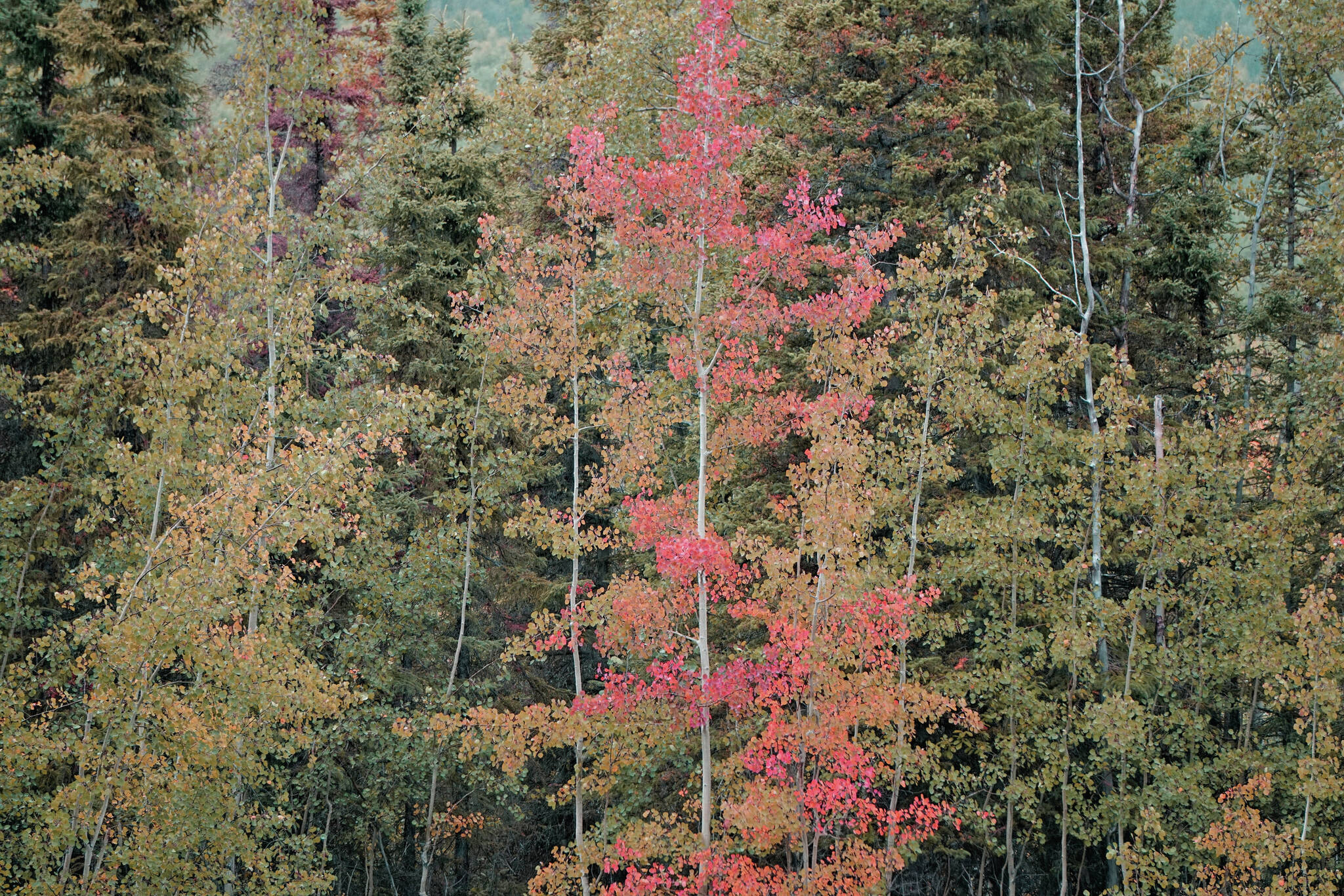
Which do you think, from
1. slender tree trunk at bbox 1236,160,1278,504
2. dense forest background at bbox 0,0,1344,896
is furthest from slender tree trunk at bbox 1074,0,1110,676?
slender tree trunk at bbox 1236,160,1278,504

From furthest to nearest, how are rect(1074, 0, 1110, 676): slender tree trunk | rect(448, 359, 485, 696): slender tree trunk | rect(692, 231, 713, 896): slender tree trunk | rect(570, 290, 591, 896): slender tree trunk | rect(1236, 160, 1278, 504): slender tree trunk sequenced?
rect(448, 359, 485, 696): slender tree trunk < rect(1236, 160, 1278, 504): slender tree trunk < rect(1074, 0, 1110, 676): slender tree trunk < rect(570, 290, 591, 896): slender tree trunk < rect(692, 231, 713, 896): slender tree trunk

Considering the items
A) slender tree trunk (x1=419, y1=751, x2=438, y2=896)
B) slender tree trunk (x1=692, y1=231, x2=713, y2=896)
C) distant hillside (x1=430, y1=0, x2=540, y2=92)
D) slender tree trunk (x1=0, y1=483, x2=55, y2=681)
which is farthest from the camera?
distant hillside (x1=430, y1=0, x2=540, y2=92)

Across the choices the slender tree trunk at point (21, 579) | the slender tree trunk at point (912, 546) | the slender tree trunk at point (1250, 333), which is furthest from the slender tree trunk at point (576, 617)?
the slender tree trunk at point (1250, 333)

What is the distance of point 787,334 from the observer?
18109 mm

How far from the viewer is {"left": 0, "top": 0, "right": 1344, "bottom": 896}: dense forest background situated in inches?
523

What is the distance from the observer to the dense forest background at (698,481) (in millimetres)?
13281

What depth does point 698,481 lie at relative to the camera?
1502cm

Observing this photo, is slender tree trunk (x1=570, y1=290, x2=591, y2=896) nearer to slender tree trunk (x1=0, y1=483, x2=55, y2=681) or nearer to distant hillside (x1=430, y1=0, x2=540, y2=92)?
slender tree trunk (x1=0, y1=483, x2=55, y2=681)

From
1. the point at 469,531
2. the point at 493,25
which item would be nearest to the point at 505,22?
the point at 493,25

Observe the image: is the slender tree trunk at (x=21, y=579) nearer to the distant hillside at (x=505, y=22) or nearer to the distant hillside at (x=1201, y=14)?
the distant hillside at (x=505, y=22)

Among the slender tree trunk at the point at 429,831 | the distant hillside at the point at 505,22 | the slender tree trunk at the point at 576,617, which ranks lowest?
the slender tree trunk at the point at 429,831

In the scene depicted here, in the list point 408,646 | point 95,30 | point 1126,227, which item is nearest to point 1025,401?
point 1126,227

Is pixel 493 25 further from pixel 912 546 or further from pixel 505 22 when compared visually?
pixel 912 546

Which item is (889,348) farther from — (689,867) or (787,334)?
(689,867)
